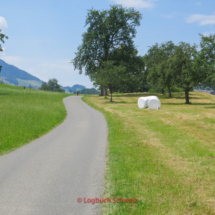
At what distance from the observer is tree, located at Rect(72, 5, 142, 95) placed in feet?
184

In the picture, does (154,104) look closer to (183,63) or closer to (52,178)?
(183,63)

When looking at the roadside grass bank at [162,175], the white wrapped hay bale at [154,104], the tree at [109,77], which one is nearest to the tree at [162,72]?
the tree at [109,77]

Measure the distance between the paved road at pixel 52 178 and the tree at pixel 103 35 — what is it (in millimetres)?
46357

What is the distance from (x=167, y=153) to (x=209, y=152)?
204 cm

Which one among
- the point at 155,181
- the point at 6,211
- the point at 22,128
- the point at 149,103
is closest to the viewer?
the point at 6,211

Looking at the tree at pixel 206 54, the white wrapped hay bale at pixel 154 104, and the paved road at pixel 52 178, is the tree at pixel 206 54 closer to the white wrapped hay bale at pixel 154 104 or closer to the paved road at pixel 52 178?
the white wrapped hay bale at pixel 154 104

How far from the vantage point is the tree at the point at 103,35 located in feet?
184

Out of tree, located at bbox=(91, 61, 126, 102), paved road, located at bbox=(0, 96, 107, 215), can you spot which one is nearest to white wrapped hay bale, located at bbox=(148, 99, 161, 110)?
tree, located at bbox=(91, 61, 126, 102)

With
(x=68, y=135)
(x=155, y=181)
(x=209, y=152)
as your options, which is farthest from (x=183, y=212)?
(x=68, y=135)

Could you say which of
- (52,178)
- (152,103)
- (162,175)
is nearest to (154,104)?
(152,103)

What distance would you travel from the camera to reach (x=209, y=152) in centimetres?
1080

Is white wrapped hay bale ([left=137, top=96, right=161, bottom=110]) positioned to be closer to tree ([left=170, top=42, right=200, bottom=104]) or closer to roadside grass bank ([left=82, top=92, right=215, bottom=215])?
tree ([left=170, top=42, right=200, bottom=104])

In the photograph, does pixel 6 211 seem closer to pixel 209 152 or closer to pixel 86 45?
pixel 209 152

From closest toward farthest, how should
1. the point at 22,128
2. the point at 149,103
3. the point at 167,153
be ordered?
the point at 167,153
the point at 22,128
the point at 149,103
